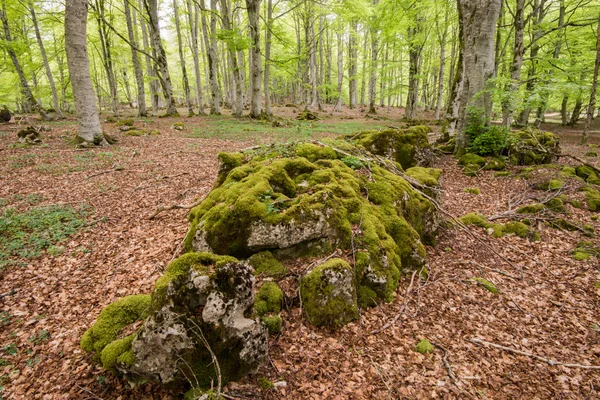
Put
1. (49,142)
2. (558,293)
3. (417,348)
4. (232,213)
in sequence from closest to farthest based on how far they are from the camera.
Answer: (417,348)
(232,213)
(558,293)
(49,142)

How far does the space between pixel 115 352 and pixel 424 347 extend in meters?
3.25

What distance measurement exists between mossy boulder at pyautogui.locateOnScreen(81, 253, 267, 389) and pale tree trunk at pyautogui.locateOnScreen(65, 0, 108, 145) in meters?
11.0

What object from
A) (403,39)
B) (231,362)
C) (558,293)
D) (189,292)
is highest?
(403,39)

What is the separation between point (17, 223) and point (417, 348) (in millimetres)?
7176

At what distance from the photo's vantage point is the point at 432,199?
19.1 ft

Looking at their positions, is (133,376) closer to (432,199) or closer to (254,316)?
(254,316)

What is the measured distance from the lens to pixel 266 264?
391 centimetres

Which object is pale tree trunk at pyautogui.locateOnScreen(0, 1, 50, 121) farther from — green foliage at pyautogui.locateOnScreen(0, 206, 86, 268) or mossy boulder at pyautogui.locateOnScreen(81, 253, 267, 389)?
mossy boulder at pyautogui.locateOnScreen(81, 253, 267, 389)

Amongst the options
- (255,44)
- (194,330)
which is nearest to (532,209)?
(194,330)

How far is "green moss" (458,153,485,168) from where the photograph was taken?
975 cm

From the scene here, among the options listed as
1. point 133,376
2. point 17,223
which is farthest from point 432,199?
point 17,223

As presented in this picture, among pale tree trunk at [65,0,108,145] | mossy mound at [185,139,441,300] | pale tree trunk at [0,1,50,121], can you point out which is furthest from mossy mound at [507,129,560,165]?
pale tree trunk at [0,1,50,121]

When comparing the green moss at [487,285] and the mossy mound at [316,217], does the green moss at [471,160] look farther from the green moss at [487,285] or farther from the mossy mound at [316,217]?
the green moss at [487,285]

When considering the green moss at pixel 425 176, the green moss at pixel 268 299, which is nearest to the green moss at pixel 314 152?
the green moss at pixel 425 176
